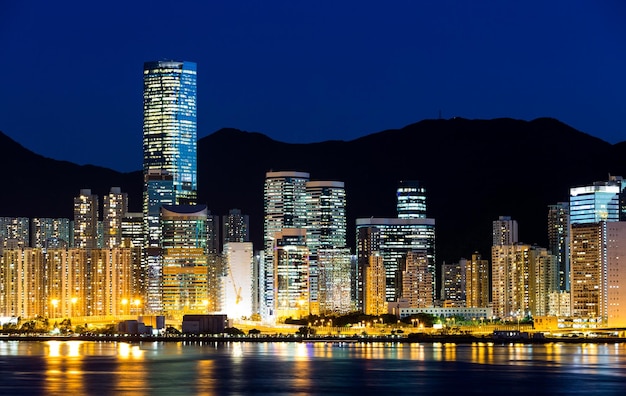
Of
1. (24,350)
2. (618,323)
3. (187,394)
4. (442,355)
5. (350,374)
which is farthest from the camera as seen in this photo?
(618,323)

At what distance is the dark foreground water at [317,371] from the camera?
99562 mm

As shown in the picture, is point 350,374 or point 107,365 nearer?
point 350,374

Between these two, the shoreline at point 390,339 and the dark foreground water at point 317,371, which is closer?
the dark foreground water at point 317,371

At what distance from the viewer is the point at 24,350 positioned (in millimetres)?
166125

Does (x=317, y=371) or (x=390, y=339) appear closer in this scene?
(x=317, y=371)

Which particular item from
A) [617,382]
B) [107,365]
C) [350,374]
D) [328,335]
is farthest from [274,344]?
[617,382]

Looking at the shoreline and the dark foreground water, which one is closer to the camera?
the dark foreground water

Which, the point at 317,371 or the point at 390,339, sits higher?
the point at 317,371

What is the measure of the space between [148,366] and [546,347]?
60091mm

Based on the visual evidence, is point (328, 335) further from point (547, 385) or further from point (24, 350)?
point (547, 385)

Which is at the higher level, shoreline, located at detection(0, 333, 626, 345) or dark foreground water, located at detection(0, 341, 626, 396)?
dark foreground water, located at detection(0, 341, 626, 396)

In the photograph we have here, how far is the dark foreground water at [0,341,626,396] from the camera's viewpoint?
99562 millimetres

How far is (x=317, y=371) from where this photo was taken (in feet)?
383

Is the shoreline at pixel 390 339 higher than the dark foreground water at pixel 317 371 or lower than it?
lower
